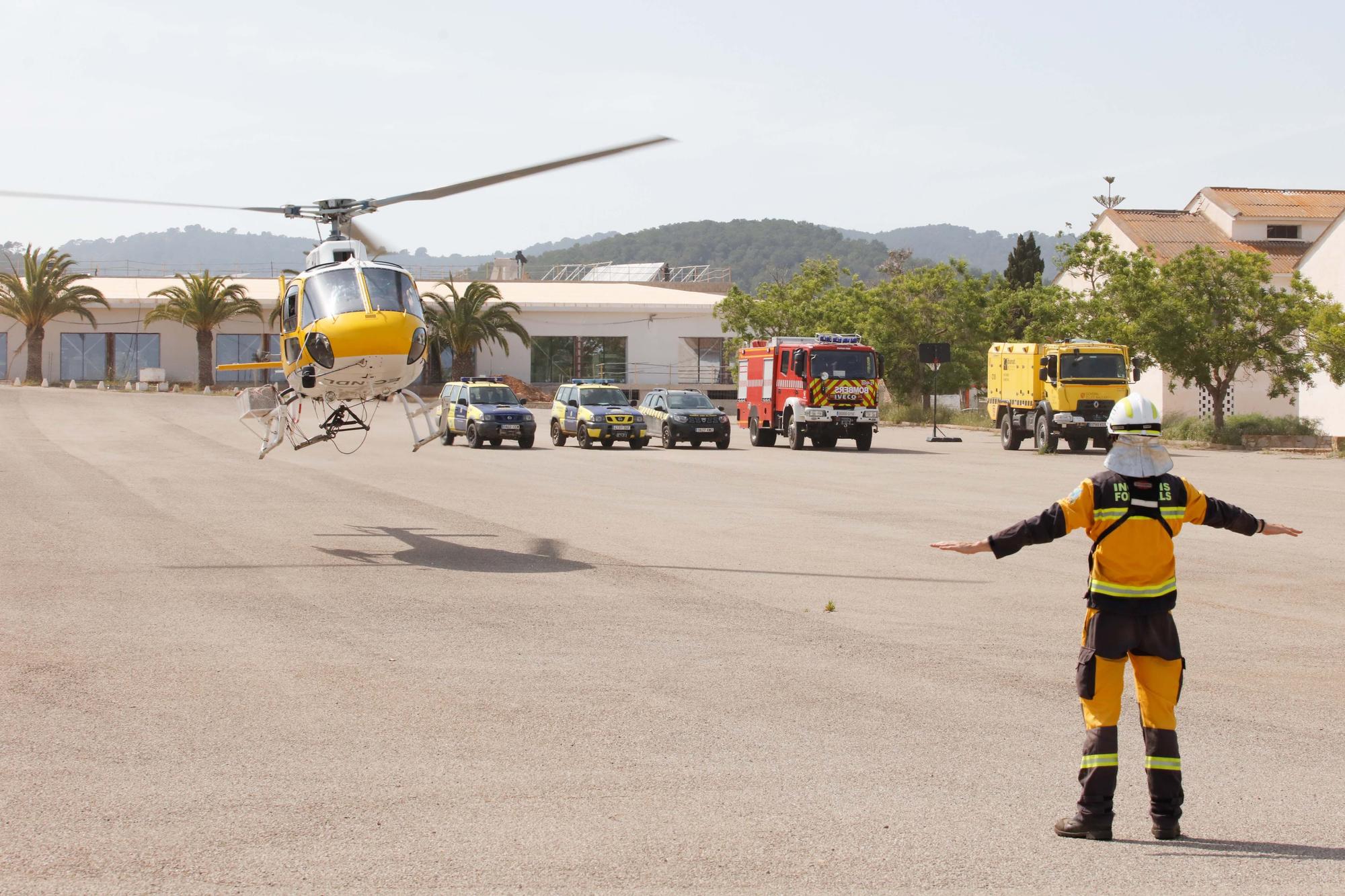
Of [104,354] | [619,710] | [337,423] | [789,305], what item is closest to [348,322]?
[337,423]

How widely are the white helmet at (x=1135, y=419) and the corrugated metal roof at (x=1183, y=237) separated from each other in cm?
5079

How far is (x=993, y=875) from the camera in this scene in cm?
516

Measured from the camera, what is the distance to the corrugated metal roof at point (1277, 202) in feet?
187

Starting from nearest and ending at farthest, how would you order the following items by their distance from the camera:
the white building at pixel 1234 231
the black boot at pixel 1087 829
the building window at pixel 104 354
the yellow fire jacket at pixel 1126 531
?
the black boot at pixel 1087 829 → the yellow fire jacket at pixel 1126 531 → the white building at pixel 1234 231 → the building window at pixel 104 354

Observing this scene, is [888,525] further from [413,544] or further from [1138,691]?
[1138,691]

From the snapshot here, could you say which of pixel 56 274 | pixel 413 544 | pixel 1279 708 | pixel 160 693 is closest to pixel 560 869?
pixel 160 693

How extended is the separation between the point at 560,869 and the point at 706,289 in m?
85.5

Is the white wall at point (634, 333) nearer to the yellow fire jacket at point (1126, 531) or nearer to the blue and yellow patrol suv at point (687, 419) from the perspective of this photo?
the blue and yellow patrol suv at point (687, 419)

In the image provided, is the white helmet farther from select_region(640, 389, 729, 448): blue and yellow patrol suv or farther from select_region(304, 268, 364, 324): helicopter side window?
select_region(640, 389, 729, 448): blue and yellow patrol suv

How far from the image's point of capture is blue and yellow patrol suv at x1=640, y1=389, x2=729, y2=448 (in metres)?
36.8

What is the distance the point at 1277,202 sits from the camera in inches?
2299

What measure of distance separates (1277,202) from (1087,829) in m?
59.5

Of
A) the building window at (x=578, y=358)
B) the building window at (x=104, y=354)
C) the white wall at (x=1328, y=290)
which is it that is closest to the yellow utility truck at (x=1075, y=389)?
the white wall at (x=1328, y=290)

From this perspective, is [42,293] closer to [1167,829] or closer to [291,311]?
[291,311]
